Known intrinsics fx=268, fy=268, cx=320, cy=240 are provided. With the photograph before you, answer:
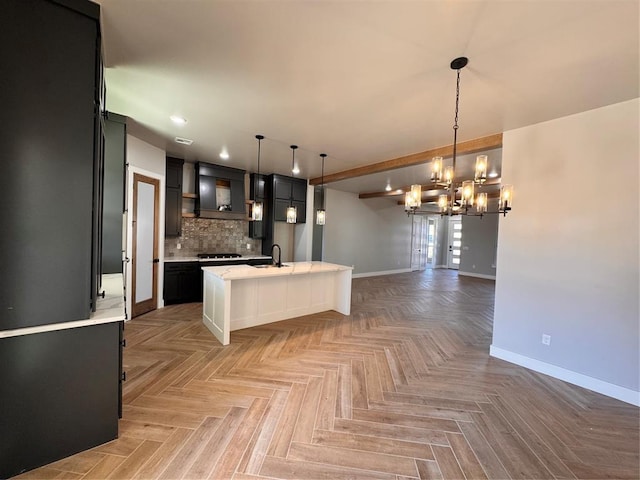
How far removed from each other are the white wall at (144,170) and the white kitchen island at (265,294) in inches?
45.6

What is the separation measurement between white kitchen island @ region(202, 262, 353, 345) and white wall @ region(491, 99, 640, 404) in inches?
99.8

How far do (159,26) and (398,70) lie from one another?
1.71 metres

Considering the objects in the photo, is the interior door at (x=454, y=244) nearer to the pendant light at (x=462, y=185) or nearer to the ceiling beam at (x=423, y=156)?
the ceiling beam at (x=423, y=156)

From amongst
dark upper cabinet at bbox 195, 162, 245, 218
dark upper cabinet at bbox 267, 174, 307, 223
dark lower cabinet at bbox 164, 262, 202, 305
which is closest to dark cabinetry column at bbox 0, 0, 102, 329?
dark lower cabinet at bbox 164, 262, 202, 305

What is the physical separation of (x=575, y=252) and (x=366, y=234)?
6.55 meters

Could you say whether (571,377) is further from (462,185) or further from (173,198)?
(173,198)

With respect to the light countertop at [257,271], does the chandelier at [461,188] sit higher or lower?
higher

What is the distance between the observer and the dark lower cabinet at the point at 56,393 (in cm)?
151

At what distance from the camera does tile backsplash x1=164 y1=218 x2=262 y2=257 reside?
18.3ft

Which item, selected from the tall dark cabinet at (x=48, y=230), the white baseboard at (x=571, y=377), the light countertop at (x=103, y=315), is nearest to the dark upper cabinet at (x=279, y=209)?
the light countertop at (x=103, y=315)

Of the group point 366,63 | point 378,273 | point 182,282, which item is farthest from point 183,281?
point 378,273

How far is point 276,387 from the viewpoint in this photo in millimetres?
2553

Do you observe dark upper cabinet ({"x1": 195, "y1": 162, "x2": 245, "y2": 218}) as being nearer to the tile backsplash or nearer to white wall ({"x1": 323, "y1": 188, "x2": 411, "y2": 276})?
the tile backsplash

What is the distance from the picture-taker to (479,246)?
992 centimetres
